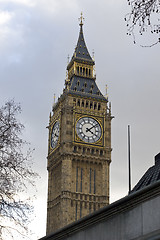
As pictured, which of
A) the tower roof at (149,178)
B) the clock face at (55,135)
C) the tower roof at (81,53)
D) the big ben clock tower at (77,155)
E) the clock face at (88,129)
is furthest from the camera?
the tower roof at (81,53)

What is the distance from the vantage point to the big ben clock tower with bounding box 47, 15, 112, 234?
82375mm

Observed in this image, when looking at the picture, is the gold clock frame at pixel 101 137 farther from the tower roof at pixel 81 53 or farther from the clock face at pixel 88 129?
the tower roof at pixel 81 53

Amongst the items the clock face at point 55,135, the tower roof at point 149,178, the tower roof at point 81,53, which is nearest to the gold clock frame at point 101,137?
the clock face at point 55,135

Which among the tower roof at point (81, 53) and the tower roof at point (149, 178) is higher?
the tower roof at point (81, 53)

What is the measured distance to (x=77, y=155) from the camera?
8425 cm

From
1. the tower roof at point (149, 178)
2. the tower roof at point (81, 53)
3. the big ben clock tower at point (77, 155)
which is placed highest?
the tower roof at point (81, 53)

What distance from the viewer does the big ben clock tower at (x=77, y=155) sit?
82.4m

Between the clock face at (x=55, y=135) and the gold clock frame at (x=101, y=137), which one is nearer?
the gold clock frame at (x=101, y=137)

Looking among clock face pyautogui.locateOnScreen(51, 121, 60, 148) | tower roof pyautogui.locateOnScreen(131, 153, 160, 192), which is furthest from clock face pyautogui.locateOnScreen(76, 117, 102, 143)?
tower roof pyautogui.locateOnScreen(131, 153, 160, 192)

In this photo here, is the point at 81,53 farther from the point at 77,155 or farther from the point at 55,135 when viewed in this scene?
the point at 77,155

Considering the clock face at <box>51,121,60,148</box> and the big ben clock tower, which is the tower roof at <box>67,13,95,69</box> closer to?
the big ben clock tower

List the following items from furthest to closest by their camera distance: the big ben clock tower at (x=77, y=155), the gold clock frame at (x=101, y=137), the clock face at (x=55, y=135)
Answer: the clock face at (x=55, y=135) → the gold clock frame at (x=101, y=137) → the big ben clock tower at (x=77, y=155)

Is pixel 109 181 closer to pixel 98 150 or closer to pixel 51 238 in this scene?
pixel 98 150

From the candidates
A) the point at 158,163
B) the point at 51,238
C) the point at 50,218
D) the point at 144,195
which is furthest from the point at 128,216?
the point at 50,218
